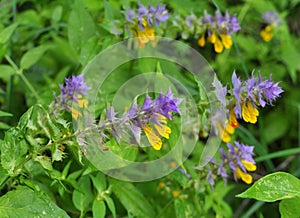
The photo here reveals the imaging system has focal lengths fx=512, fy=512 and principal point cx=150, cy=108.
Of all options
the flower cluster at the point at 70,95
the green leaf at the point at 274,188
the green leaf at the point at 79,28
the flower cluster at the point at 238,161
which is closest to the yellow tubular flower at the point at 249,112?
the green leaf at the point at 274,188

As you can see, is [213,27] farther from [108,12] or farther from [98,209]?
[98,209]

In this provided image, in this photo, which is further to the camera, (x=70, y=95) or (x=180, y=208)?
(x=180, y=208)

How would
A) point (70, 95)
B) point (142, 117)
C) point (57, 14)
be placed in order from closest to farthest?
point (142, 117) → point (70, 95) → point (57, 14)

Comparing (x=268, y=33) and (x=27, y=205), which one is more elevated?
(x=268, y=33)

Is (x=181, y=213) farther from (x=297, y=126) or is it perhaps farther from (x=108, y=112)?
(x=297, y=126)

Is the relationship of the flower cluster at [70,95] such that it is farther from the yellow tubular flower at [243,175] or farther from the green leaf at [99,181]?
the yellow tubular flower at [243,175]

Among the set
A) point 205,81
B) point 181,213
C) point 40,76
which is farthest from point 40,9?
point 181,213

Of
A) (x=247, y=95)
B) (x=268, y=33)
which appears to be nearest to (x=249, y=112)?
(x=247, y=95)
